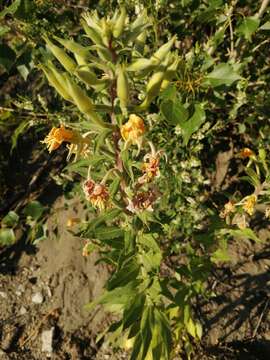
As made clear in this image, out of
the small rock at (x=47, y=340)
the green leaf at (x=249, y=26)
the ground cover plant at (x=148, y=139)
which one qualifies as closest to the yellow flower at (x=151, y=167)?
the ground cover plant at (x=148, y=139)

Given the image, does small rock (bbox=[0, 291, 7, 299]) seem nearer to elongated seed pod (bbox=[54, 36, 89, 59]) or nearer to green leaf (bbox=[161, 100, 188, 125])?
green leaf (bbox=[161, 100, 188, 125])

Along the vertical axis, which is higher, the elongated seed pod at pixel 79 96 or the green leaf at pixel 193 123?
the elongated seed pod at pixel 79 96

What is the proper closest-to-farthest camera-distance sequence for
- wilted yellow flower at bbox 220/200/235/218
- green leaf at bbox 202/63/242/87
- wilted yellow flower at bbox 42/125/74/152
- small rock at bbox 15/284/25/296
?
1. wilted yellow flower at bbox 42/125/74/152
2. green leaf at bbox 202/63/242/87
3. wilted yellow flower at bbox 220/200/235/218
4. small rock at bbox 15/284/25/296

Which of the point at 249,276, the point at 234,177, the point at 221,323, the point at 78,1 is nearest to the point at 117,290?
the point at 221,323

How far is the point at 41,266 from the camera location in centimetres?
395

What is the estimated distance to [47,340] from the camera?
11.5ft

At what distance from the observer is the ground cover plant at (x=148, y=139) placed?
1.65m

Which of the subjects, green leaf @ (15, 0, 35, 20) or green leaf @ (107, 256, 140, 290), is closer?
green leaf @ (107, 256, 140, 290)

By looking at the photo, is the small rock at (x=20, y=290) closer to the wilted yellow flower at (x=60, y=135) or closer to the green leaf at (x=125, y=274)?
the green leaf at (x=125, y=274)

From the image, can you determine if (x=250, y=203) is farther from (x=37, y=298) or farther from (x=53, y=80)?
(x=37, y=298)

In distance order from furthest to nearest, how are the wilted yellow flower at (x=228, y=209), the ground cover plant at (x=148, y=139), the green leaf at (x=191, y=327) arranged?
the green leaf at (x=191, y=327), the wilted yellow flower at (x=228, y=209), the ground cover plant at (x=148, y=139)

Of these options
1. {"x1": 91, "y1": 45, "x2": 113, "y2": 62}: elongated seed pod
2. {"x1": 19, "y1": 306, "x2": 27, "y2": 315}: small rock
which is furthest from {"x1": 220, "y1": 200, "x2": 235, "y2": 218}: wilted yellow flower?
{"x1": 19, "y1": 306, "x2": 27, "y2": 315}: small rock

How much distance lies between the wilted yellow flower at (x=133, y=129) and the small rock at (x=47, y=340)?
240 centimetres

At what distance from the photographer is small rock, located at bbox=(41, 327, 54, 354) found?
3457mm
